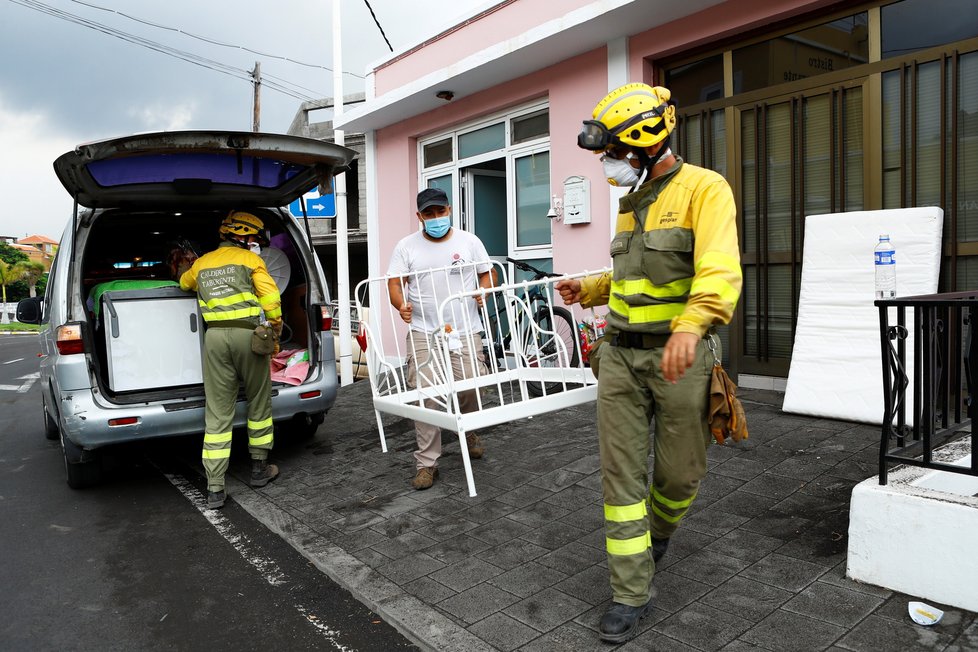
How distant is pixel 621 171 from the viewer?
294 centimetres

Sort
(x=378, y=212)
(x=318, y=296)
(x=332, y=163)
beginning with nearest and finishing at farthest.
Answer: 1. (x=332, y=163)
2. (x=318, y=296)
3. (x=378, y=212)

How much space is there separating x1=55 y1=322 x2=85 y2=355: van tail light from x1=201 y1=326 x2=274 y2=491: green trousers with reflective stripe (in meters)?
0.79

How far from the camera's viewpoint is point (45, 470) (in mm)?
6156

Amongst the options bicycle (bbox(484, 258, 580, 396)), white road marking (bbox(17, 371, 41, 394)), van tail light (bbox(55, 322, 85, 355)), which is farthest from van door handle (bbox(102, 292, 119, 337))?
white road marking (bbox(17, 371, 41, 394))

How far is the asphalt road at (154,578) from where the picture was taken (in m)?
3.12

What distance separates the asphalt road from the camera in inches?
123

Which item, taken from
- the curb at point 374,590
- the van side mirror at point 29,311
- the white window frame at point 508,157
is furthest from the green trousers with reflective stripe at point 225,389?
the white window frame at point 508,157

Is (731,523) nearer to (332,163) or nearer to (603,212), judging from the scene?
(332,163)

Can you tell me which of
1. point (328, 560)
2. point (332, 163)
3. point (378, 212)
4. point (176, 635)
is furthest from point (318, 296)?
point (378, 212)

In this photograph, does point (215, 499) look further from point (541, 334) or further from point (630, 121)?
point (630, 121)

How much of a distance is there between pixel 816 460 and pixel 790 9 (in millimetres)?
3609

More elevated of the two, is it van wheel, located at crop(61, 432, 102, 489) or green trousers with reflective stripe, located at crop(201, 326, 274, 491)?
green trousers with reflective stripe, located at crop(201, 326, 274, 491)

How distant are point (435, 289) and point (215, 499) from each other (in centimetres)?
205

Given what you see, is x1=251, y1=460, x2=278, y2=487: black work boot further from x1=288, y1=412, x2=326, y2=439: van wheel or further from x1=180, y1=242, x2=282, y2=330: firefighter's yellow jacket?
x1=180, y1=242, x2=282, y2=330: firefighter's yellow jacket
